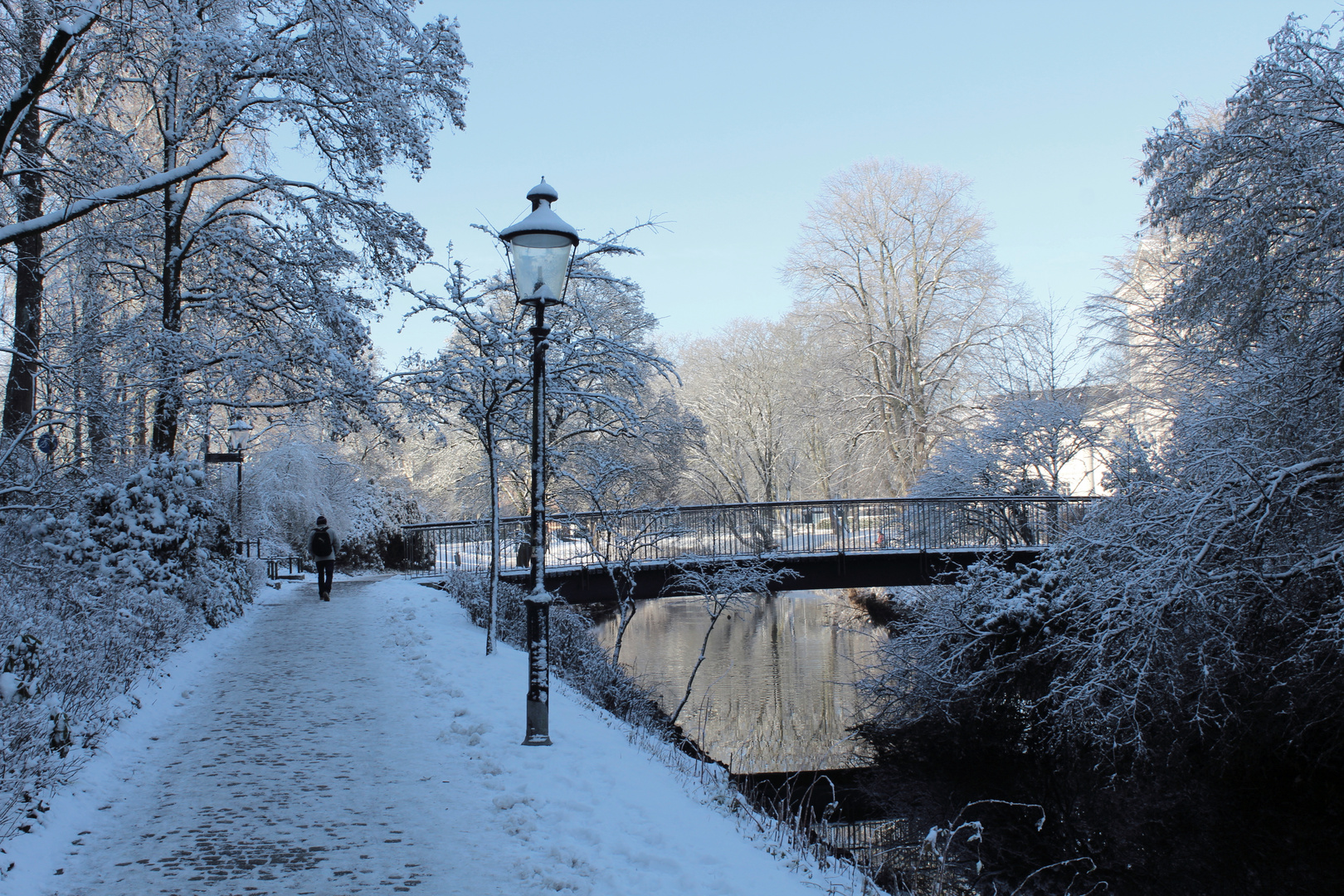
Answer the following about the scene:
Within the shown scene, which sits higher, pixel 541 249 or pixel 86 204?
pixel 86 204

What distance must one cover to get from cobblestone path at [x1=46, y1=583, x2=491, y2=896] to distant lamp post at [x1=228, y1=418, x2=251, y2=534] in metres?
8.97

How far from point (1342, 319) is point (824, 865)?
305 inches

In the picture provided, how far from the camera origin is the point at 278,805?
5746 millimetres

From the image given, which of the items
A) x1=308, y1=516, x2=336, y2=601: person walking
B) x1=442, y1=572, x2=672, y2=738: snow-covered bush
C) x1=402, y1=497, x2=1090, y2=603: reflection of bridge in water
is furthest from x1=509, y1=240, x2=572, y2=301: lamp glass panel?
x1=308, y1=516, x2=336, y2=601: person walking

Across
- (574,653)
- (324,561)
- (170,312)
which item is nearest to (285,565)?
(324,561)

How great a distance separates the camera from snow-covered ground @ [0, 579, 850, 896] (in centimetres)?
471

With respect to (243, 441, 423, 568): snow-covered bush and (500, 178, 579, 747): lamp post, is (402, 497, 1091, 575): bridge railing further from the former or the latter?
(500, 178, 579, 747): lamp post

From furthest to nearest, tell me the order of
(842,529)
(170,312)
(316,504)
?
(316,504), (842,529), (170,312)

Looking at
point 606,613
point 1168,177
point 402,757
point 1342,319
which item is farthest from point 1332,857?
point 606,613

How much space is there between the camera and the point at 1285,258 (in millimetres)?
9852

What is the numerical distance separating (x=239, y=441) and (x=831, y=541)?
15853mm

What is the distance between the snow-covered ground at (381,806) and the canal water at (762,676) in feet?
15.0

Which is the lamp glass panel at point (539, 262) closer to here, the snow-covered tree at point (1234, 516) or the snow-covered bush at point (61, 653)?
the snow-covered bush at point (61, 653)

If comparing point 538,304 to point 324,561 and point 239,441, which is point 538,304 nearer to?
point 324,561
